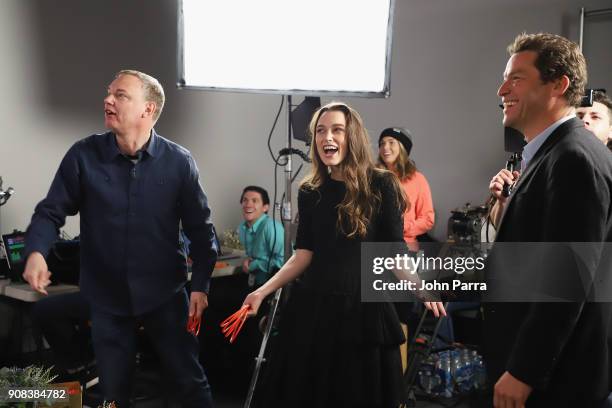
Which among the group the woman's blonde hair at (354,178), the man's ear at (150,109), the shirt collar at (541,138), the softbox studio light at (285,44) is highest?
the softbox studio light at (285,44)

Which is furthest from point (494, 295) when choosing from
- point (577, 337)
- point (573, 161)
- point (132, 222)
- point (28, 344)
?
point (28, 344)

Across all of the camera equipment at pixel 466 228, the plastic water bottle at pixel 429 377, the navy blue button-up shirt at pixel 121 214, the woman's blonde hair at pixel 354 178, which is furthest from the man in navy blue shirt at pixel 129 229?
the camera equipment at pixel 466 228

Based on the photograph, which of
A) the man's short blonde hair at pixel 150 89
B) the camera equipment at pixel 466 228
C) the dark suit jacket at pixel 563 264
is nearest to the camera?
the dark suit jacket at pixel 563 264

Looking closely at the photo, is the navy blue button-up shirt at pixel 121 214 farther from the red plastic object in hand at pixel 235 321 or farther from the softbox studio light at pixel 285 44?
the softbox studio light at pixel 285 44

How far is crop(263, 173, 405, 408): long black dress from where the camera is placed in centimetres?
203

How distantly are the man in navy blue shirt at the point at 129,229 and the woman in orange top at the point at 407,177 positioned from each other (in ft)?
5.93

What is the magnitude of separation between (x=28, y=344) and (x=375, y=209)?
2549 mm

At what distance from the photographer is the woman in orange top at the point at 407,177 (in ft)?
12.3

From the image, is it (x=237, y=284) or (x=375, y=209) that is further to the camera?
(x=237, y=284)

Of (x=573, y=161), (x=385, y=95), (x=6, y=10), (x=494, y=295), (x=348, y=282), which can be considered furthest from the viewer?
(x=6, y=10)

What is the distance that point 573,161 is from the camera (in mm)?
1288

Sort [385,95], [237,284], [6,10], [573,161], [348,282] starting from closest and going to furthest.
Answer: [573,161] → [348,282] → [385,95] → [6,10] → [237,284]

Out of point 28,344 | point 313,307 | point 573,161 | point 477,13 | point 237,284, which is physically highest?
point 477,13

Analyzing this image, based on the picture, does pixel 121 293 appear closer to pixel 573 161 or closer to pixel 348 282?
pixel 348 282
